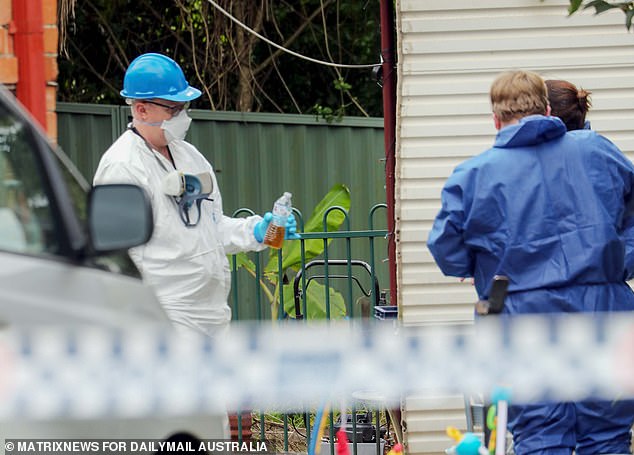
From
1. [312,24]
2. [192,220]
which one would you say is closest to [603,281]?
[192,220]

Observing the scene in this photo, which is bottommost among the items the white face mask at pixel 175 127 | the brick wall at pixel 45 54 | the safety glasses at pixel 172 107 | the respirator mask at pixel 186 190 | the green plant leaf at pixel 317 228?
the green plant leaf at pixel 317 228

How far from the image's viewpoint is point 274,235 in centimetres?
526

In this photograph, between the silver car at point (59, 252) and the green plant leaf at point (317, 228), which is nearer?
the silver car at point (59, 252)

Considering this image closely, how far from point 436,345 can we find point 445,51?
2.75 m

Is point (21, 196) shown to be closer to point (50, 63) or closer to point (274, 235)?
point (50, 63)

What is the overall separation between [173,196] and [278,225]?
1.81 feet

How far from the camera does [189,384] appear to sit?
9.35ft

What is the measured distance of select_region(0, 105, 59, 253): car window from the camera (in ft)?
8.82

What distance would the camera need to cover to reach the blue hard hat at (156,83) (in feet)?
16.8

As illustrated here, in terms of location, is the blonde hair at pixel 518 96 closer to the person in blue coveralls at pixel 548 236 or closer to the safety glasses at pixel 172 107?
the person in blue coveralls at pixel 548 236

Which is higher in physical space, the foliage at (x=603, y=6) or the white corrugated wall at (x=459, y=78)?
the foliage at (x=603, y=6)

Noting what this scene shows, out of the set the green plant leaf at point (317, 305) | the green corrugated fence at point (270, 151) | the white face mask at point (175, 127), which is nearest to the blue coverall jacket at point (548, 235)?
the white face mask at point (175, 127)

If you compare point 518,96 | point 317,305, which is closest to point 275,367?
point 518,96

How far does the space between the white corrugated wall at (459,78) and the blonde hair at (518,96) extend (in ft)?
4.47
